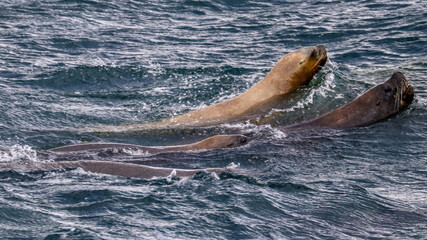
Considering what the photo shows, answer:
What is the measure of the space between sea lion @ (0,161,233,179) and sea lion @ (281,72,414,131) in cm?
257

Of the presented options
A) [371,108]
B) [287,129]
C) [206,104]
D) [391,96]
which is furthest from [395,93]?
[206,104]

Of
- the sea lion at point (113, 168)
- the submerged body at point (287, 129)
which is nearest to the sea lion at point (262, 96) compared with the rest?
the submerged body at point (287, 129)

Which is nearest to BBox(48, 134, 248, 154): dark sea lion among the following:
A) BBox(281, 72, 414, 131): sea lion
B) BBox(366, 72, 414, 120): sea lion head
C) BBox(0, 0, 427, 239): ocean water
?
BBox(0, 0, 427, 239): ocean water

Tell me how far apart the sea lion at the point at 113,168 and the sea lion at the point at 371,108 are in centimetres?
257

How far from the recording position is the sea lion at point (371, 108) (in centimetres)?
1069

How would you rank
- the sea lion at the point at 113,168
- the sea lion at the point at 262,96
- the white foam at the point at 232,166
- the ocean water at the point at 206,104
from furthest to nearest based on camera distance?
the sea lion at the point at 262,96
the white foam at the point at 232,166
the sea lion at the point at 113,168
the ocean water at the point at 206,104

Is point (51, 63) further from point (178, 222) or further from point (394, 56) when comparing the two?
point (178, 222)

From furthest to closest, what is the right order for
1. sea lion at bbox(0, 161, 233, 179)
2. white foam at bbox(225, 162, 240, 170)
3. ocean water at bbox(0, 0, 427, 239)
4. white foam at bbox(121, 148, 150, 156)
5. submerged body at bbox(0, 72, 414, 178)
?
white foam at bbox(121, 148, 150, 156) < white foam at bbox(225, 162, 240, 170) < submerged body at bbox(0, 72, 414, 178) < sea lion at bbox(0, 161, 233, 179) < ocean water at bbox(0, 0, 427, 239)

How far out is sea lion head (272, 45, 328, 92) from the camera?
1211cm

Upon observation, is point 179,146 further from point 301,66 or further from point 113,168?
point 301,66

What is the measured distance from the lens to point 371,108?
10945 mm

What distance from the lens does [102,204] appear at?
24.3 feet

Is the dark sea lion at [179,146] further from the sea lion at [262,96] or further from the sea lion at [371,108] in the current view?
the sea lion at [262,96]

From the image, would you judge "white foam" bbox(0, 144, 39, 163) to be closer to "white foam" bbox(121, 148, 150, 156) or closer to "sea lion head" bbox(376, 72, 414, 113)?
"white foam" bbox(121, 148, 150, 156)
